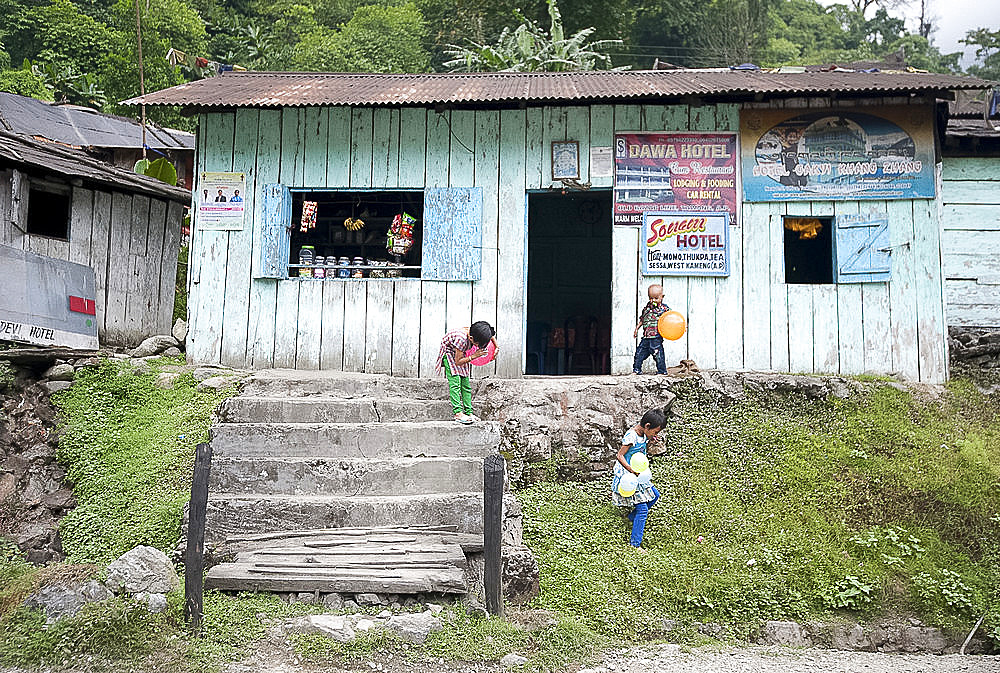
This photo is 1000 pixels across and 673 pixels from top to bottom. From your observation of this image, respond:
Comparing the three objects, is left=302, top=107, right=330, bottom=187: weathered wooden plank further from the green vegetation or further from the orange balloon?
the orange balloon

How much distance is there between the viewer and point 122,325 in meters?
10.7

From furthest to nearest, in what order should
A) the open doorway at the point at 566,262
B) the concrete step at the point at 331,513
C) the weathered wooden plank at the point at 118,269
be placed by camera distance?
the open doorway at the point at 566,262 < the weathered wooden plank at the point at 118,269 < the concrete step at the point at 331,513

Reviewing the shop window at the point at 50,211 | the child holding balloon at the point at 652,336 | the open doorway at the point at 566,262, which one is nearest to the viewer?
the child holding balloon at the point at 652,336

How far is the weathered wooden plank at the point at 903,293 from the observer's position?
9406 mm

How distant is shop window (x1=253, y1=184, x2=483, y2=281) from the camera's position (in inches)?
382

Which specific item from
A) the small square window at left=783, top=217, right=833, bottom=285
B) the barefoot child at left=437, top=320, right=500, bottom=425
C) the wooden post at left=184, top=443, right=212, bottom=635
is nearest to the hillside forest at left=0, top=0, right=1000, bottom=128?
the small square window at left=783, top=217, right=833, bottom=285

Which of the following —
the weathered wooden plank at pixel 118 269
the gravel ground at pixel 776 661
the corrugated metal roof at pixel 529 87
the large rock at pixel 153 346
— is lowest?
the gravel ground at pixel 776 661

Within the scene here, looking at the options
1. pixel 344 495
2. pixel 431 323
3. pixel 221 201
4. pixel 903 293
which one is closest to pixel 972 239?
pixel 903 293

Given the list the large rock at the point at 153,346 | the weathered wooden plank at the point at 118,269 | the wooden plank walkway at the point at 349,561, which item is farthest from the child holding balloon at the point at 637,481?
the weathered wooden plank at the point at 118,269

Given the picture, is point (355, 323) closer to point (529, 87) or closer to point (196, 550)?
point (529, 87)

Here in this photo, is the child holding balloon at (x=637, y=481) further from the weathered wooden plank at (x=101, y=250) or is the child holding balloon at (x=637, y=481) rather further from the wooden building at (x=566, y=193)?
the weathered wooden plank at (x=101, y=250)

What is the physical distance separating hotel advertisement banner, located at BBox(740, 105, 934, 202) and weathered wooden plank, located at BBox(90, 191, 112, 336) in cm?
793

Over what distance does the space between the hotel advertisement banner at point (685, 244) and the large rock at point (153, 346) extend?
19.0ft

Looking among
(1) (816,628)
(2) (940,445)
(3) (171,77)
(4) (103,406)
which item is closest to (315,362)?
(4) (103,406)
